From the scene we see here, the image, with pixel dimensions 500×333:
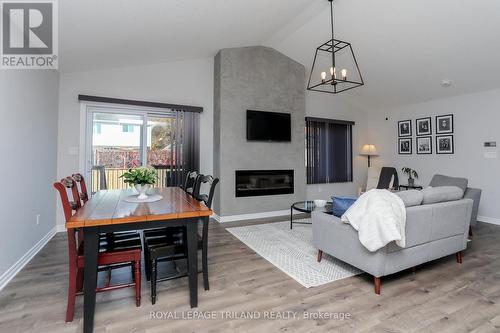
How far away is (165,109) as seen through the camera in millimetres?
4637

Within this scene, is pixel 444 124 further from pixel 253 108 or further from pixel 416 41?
pixel 253 108

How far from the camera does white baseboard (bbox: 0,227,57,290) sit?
7.66 ft

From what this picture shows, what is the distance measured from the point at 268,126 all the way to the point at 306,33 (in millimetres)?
1808

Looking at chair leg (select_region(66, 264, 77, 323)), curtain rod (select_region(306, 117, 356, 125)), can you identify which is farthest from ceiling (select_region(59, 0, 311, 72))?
chair leg (select_region(66, 264, 77, 323))

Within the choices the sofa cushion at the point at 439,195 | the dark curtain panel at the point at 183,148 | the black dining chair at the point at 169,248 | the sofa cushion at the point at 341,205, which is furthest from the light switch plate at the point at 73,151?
the sofa cushion at the point at 439,195

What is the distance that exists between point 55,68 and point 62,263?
2737 mm

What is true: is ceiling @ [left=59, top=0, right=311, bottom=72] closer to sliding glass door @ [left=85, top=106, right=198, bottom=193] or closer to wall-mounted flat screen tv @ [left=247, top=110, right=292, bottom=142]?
sliding glass door @ [left=85, top=106, right=198, bottom=193]

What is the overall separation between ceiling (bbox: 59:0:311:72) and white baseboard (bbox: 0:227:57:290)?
245cm

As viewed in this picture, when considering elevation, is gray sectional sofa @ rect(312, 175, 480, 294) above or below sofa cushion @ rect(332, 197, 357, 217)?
below

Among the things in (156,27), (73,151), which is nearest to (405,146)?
(156,27)

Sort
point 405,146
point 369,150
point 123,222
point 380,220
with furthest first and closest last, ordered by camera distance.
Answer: point 369,150 → point 405,146 → point 380,220 → point 123,222

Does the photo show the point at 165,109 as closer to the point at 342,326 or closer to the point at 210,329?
the point at 210,329

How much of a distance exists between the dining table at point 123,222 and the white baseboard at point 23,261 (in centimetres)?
109

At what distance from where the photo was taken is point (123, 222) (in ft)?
5.78
